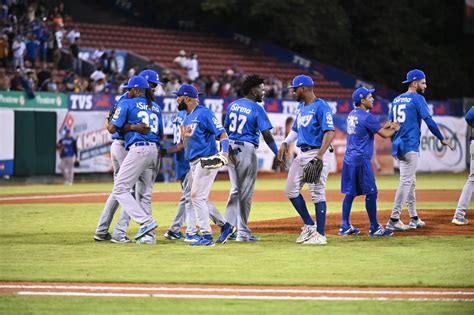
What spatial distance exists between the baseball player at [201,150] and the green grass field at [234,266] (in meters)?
0.50

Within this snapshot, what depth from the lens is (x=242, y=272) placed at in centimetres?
1084

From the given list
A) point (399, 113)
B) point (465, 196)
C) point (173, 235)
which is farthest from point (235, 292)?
point (465, 196)

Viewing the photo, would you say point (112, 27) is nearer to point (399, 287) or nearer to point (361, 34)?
point (361, 34)

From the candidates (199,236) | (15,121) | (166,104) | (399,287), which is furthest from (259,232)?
(166,104)

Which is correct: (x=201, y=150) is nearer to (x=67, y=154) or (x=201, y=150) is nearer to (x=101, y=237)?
(x=101, y=237)

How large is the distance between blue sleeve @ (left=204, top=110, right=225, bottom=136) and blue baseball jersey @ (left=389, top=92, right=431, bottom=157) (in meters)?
3.53

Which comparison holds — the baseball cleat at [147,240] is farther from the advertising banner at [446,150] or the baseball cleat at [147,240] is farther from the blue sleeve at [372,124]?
the advertising banner at [446,150]

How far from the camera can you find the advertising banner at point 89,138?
31.5 metres

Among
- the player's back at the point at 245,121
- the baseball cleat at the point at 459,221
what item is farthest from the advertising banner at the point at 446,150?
the player's back at the point at 245,121

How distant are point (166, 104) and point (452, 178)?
10833 mm

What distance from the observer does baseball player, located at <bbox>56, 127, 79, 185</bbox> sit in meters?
30.4

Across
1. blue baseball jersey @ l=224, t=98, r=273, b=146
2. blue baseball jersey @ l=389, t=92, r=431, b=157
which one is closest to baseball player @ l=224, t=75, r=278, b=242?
blue baseball jersey @ l=224, t=98, r=273, b=146

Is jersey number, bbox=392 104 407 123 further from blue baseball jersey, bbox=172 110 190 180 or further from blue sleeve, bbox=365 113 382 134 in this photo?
blue baseball jersey, bbox=172 110 190 180

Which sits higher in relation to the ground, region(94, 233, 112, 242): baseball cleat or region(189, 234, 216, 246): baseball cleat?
region(189, 234, 216, 246): baseball cleat
